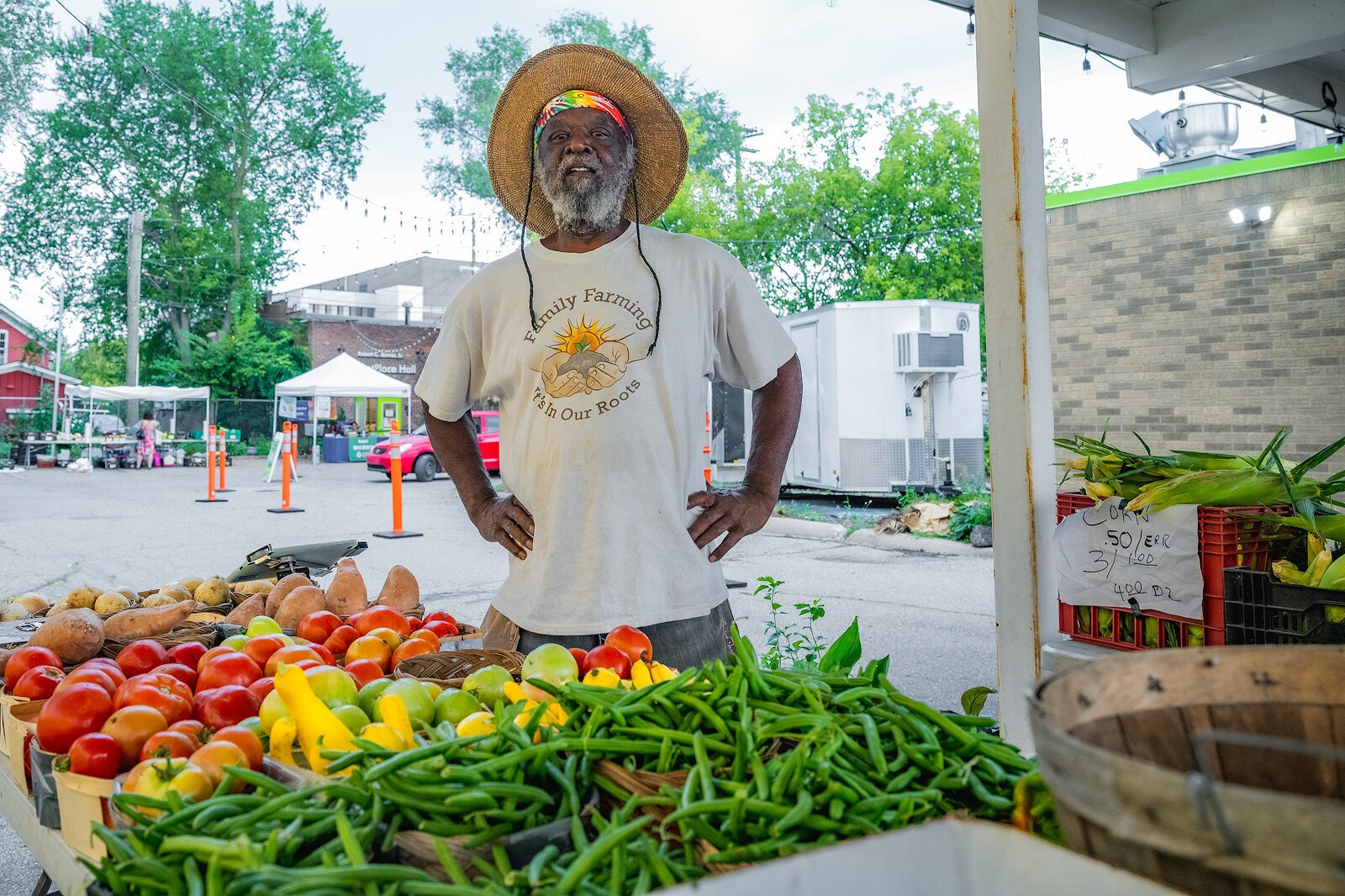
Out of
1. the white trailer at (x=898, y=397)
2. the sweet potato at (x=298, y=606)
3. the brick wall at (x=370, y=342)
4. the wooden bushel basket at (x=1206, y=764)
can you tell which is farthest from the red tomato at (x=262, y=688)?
the brick wall at (x=370, y=342)

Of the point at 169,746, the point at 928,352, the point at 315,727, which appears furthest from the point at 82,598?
the point at 928,352

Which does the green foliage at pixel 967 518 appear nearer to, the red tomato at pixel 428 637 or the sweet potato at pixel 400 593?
the sweet potato at pixel 400 593

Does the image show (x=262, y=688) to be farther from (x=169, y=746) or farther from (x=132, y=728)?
(x=169, y=746)

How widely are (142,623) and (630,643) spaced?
7.69 ft

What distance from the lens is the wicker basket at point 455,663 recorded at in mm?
2545

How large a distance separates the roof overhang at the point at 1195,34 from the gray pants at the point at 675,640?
4.56 m

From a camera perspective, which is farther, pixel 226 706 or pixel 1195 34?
pixel 1195 34

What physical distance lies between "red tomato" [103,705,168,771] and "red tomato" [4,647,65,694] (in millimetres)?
949

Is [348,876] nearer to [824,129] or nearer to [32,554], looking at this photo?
[32,554]

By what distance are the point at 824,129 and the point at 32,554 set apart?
22797mm

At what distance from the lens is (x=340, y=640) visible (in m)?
3.19

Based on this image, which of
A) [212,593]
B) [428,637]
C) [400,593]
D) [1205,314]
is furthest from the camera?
[1205,314]

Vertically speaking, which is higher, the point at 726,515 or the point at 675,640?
the point at 726,515

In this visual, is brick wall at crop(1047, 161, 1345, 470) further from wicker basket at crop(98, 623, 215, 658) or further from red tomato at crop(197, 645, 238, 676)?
red tomato at crop(197, 645, 238, 676)
